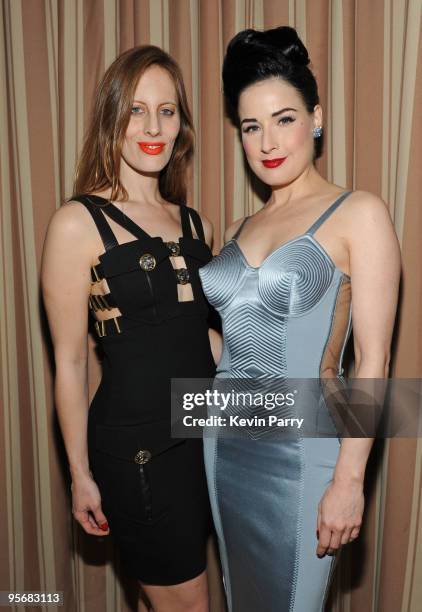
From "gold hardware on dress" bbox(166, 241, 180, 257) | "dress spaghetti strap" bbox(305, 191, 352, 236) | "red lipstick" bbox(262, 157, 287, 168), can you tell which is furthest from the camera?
"gold hardware on dress" bbox(166, 241, 180, 257)

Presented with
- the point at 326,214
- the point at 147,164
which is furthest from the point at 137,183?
the point at 326,214

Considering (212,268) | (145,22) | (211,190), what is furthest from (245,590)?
(145,22)

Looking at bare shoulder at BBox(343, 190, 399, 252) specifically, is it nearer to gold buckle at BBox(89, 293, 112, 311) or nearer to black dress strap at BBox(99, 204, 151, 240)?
black dress strap at BBox(99, 204, 151, 240)

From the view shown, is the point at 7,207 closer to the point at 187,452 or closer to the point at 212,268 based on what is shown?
the point at 212,268

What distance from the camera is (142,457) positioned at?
1.82 metres

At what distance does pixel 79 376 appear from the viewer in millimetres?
1951

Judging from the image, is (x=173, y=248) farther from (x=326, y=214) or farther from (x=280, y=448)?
(x=280, y=448)

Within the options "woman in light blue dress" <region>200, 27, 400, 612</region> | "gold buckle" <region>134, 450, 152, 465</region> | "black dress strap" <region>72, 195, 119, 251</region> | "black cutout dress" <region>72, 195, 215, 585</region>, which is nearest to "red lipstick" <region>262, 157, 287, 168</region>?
"woman in light blue dress" <region>200, 27, 400, 612</region>

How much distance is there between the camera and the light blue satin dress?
173cm

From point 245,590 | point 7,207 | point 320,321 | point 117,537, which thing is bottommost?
point 245,590

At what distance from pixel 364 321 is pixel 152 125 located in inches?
33.6

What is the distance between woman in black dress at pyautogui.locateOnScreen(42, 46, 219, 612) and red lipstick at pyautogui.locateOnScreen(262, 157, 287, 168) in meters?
0.33

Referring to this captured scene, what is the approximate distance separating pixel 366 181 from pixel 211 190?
21.4 inches

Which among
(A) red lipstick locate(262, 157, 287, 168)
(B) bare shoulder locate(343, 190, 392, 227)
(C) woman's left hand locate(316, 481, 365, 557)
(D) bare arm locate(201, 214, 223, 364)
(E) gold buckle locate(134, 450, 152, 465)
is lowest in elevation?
(C) woman's left hand locate(316, 481, 365, 557)
